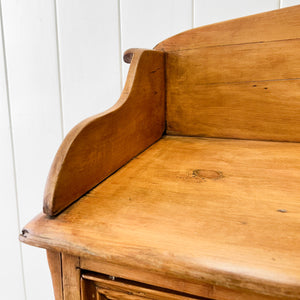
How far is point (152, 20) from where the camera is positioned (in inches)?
27.4

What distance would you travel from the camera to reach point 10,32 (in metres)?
0.84

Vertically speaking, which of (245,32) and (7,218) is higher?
(245,32)

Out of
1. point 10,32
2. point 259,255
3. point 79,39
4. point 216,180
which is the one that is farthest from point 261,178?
point 10,32

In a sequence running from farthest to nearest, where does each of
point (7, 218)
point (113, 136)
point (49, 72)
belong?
point (7, 218) < point (49, 72) < point (113, 136)

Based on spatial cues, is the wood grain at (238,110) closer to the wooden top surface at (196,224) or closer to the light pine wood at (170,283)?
the wooden top surface at (196,224)

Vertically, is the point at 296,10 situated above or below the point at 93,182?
above

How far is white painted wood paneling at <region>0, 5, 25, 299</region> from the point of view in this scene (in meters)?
0.90

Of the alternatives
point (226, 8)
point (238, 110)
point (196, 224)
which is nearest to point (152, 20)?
point (226, 8)

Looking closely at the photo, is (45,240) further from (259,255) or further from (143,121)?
(143,121)

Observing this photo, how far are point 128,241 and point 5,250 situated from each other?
35.2 inches

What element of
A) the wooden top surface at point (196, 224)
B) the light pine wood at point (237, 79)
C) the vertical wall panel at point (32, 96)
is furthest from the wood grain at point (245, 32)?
the vertical wall panel at point (32, 96)

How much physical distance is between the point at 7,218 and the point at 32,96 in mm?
401

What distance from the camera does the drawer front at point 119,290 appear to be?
0.91ft

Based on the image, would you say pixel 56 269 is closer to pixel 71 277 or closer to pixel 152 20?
pixel 71 277
